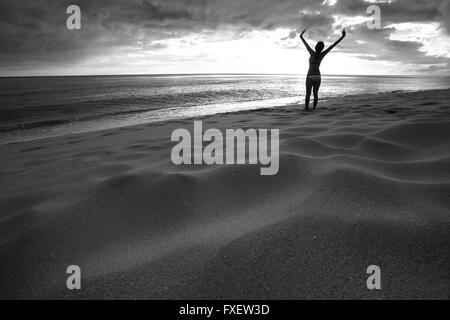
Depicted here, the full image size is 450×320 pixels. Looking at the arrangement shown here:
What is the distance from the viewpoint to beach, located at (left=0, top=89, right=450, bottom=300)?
44.7 inches

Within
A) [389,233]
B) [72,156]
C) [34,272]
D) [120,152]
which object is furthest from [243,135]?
[34,272]

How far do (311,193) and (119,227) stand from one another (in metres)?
1.34

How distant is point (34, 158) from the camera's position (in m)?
3.98

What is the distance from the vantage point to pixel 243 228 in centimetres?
151

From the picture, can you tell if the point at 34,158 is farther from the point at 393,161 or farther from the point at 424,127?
the point at 424,127

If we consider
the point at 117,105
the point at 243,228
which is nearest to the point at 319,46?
the point at 243,228

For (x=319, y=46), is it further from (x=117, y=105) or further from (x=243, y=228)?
(x=117, y=105)

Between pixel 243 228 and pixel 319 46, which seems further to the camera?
pixel 319 46

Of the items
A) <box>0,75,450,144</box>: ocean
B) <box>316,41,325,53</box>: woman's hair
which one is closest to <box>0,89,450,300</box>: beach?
<box>316,41,325,53</box>: woman's hair

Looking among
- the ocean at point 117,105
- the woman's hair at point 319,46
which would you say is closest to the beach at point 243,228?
the woman's hair at point 319,46

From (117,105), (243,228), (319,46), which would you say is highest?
(319,46)

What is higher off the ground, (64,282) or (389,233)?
(389,233)

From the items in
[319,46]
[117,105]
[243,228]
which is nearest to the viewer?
[243,228]
